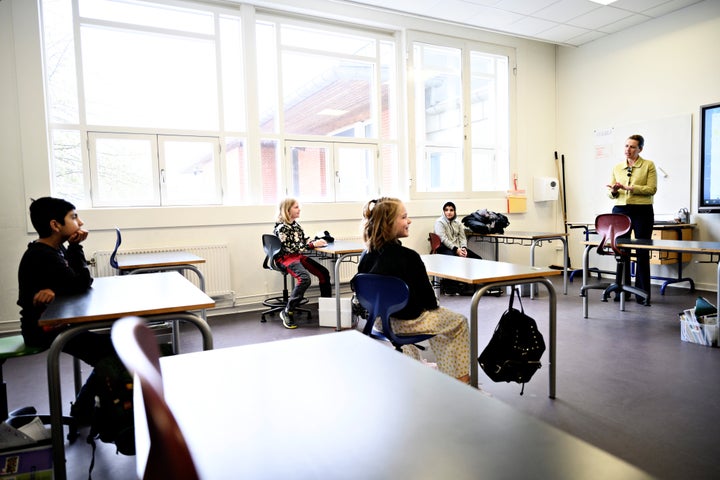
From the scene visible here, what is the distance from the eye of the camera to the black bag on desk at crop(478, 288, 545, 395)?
96.2 inches

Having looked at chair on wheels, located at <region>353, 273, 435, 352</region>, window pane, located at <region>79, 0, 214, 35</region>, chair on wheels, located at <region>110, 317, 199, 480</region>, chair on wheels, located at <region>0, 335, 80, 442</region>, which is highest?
window pane, located at <region>79, 0, 214, 35</region>

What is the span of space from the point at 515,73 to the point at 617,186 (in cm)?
306

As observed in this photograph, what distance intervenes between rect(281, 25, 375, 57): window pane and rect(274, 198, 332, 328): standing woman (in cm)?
219

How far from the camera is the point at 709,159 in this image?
5516mm

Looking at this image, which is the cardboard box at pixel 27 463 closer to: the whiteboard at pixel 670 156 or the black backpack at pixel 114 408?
the black backpack at pixel 114 408

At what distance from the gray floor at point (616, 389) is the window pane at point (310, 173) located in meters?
1.79

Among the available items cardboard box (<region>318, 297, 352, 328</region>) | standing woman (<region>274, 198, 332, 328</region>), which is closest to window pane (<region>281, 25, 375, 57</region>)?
standing woman (<region>274, 198, 332, 328</region>)

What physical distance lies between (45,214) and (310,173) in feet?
12.3

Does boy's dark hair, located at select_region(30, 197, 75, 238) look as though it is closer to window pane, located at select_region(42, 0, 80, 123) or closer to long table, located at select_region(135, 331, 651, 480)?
long table, located at select_region(135, 331, 651, 480)

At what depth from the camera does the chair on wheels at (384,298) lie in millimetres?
2213

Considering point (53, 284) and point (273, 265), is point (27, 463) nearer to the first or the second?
point (53, 284)

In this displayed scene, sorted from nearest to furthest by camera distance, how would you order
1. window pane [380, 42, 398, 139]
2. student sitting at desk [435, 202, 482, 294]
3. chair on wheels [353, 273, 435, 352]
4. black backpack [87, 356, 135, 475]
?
black backpack [87, 356, 135, 475], chair on wheels [353, 273, 435, 352], student sitting at desk [435, 202, 482, 294], window pane [380, 42, 398, 139]

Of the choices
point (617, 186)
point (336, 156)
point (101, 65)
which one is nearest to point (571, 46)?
point (617, 186)

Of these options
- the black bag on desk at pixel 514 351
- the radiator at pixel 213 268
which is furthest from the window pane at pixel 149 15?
the black bag on desk at pixel 514 351
